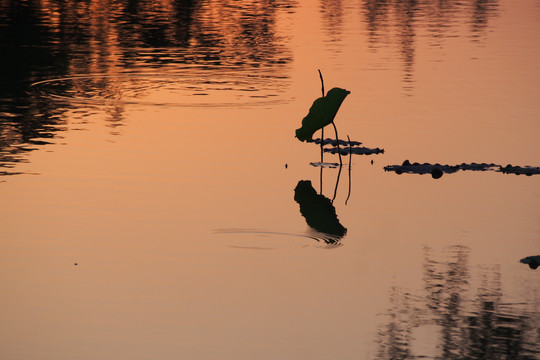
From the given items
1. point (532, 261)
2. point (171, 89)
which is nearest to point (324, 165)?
point (532, 261)

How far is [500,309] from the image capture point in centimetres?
866

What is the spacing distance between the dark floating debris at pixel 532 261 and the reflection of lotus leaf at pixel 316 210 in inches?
70.3

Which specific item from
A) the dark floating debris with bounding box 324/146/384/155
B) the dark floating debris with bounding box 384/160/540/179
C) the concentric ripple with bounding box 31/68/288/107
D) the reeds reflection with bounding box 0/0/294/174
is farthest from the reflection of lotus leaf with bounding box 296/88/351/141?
the concentric ripple with bounding box 31/68/288/107

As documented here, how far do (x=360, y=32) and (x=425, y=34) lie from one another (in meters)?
1.77

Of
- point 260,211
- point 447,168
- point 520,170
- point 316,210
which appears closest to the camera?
point 260,211

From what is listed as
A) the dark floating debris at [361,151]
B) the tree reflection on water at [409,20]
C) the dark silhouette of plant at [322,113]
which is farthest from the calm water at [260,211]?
the tree reflection on water at [409,20]

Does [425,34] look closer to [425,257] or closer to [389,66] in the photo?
[389,66]

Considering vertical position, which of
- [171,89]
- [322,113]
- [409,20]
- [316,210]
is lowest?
[409,20]

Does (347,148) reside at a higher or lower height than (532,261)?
lower

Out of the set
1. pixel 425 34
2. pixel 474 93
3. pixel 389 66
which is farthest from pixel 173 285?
pixel 425 34

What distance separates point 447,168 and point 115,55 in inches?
517

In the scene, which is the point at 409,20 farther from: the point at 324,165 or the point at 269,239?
the point at 269,239

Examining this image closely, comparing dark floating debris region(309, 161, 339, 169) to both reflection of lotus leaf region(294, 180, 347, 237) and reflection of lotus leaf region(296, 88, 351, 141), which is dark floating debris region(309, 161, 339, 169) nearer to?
reflection of lotus leaf region(296, 88, 351, 141)

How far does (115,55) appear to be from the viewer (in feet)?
84.2
